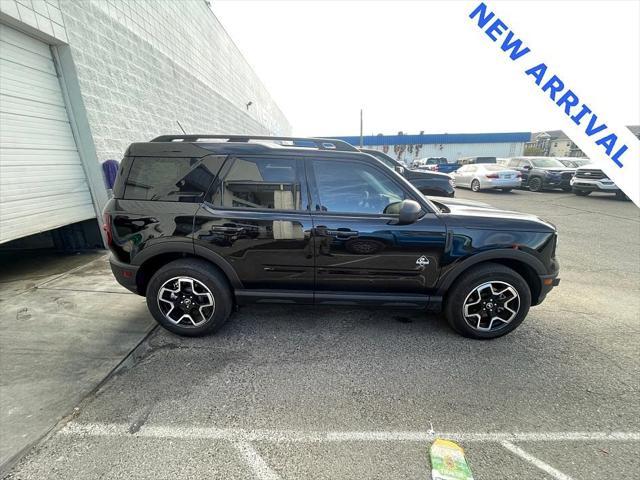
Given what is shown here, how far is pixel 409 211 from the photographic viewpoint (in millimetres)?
2641

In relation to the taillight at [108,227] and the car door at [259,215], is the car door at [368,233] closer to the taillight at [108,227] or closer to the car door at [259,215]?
the car door at [259,215]

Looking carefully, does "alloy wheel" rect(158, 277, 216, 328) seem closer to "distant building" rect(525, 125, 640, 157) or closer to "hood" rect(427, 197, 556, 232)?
"hood" rect(427, 197, 556, 232)

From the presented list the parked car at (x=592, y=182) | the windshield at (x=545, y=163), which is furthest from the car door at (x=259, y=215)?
the windshield at (x=545, y=163)

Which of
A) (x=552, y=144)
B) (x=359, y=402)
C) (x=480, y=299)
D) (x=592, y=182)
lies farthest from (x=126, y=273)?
(x=552, y=144)

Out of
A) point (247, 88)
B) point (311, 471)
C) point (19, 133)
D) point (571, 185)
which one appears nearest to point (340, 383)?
point (311, 471)

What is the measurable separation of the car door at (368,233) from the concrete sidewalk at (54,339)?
2.17m

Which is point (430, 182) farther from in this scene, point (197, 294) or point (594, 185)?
point (594, 185)

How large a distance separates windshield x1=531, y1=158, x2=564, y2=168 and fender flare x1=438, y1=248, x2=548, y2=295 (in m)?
15.6

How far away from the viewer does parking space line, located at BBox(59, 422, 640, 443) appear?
197 centimetres

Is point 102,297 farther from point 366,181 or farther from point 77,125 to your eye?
point 366,181

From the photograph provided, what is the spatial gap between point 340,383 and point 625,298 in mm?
4287

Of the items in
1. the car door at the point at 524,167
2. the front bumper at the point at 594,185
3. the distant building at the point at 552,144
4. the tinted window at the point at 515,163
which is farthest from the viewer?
the distant building at the point at 552,144

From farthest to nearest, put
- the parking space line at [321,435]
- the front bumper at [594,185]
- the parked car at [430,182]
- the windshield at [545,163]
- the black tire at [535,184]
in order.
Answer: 1. the windshield at [545,163]
2. the black tire at [535,184]
3. the front bumper at [594,185]
4. the parked car at [430,182]
5. the parking space line at [321,435]

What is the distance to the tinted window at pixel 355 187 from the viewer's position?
9.43 feet
